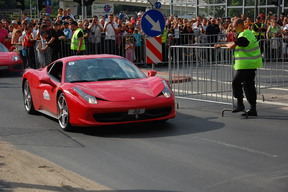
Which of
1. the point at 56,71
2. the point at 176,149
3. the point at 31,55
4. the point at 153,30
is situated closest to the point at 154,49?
the point at 153,30

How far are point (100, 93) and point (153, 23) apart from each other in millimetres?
5237

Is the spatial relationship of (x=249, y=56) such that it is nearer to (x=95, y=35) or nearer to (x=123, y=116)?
(x=123, y=116)

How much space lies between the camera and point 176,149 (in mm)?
8578

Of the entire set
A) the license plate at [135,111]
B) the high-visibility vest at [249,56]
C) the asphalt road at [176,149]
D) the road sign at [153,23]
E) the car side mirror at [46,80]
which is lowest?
the asphalt road at [176,149]

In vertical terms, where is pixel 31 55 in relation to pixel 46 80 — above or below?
below

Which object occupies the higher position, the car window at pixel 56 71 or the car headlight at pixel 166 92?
the car window at pixel 56 71

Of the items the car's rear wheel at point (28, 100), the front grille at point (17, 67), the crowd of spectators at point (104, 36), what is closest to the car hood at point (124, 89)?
the car's rear wheel at point (28, 100)

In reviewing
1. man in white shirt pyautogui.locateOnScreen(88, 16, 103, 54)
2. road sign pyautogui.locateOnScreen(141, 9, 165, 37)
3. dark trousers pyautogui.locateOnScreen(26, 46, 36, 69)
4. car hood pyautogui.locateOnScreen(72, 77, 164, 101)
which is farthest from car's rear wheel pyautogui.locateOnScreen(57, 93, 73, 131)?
dark trousers pyautogui.locateOnScreen(26, 46, 36, 69)

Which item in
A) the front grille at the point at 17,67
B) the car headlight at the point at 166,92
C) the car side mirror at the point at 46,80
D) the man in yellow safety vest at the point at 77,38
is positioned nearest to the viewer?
the car headlight at the point at 166,92

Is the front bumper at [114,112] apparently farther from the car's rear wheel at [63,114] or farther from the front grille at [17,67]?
the front grille at [17,67]

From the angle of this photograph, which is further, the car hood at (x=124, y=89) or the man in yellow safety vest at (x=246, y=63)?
the man in yellow safety vest at (x=246, y=63)

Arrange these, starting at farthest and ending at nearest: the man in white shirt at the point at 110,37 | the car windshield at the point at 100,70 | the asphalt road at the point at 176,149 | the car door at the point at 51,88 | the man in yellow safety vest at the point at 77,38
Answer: the man in white shirt at the point at 110,37 < the man in yellow safety vest at the point at 77,38 < the car door at the point at 51,88 < the car windshield at the point at 100,70 < the asphalt road at the point at 176,149

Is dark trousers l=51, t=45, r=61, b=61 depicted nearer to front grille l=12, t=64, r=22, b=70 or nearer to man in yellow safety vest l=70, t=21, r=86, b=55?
man in yellow safety vest l=70, t=21, r=86, b=55

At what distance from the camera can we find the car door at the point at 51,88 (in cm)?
1090
